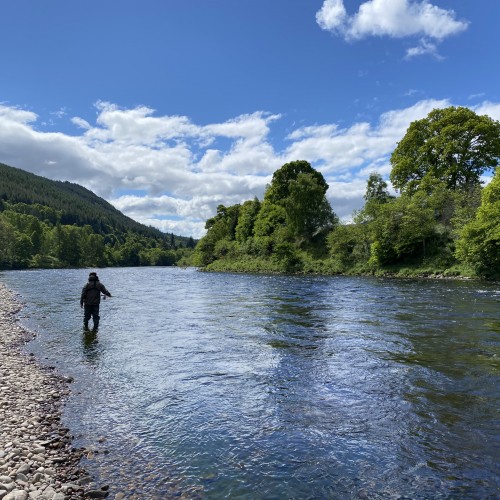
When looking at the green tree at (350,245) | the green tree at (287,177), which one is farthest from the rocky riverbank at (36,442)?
the green tree at (287,177)

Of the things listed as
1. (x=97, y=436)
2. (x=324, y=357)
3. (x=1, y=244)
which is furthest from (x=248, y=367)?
(x=1, y=244)

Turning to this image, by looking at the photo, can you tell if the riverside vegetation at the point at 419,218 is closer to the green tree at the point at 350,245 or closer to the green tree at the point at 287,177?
the green tree at the point at 350,245

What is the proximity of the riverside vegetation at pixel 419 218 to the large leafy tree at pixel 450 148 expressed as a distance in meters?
0.14

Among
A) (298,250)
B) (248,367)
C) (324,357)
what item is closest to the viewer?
(248,367)

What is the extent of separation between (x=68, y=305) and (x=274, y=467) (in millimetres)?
26474

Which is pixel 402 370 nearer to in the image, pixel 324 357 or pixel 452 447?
pixel 324 357

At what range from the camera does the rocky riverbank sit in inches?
231

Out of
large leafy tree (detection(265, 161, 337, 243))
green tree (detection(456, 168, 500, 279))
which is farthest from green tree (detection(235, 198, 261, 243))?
green tree (detection(456, 168, 500, 279))

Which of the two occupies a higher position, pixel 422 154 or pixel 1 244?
pixel 422 154

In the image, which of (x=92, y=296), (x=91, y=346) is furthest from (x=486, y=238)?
(x=91, y=346)

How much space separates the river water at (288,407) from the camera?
636 centimetres

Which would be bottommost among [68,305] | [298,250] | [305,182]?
[68,305]

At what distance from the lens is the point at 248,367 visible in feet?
41.3

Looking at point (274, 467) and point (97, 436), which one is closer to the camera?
point (274, 467)
